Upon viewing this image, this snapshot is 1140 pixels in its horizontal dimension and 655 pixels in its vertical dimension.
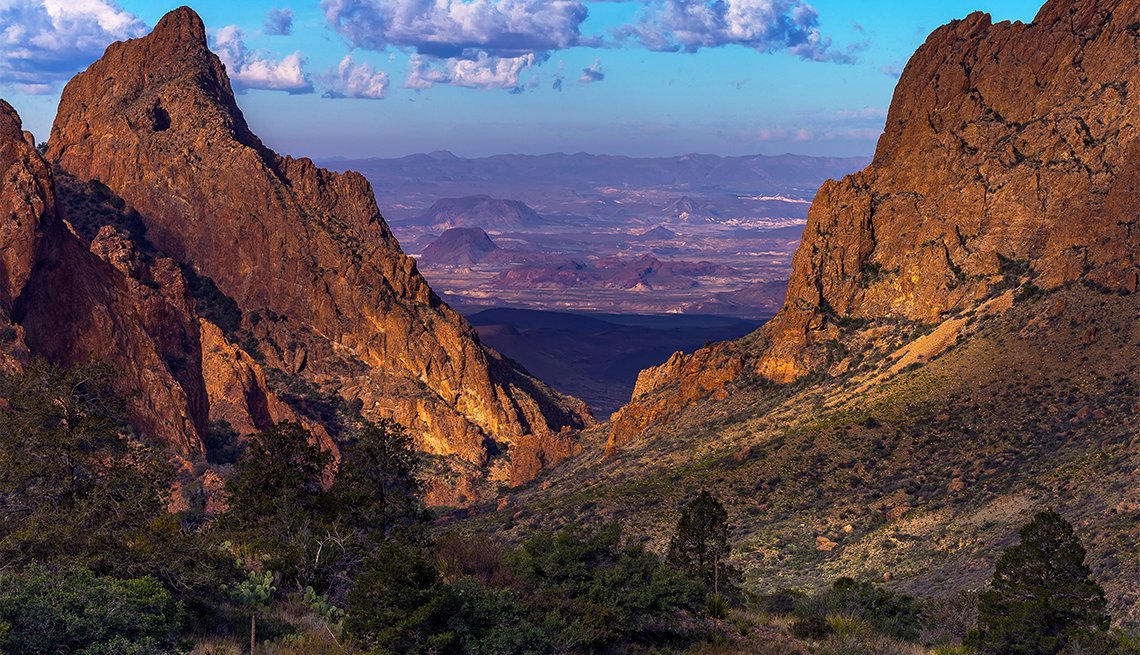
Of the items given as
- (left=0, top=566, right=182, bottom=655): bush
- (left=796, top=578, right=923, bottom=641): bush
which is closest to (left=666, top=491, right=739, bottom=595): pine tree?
(left=796, top=578, right=923, bottom=641): bush

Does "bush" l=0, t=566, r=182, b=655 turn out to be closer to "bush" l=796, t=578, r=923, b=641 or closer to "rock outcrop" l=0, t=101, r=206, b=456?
"bush" l=796, t=578, r=923, b=641

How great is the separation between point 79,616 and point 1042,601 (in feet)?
65.3

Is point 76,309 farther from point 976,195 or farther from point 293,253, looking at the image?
point 976,195

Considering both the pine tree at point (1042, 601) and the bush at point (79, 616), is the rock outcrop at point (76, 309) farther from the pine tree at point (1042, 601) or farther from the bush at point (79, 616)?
the pine tree at point (1042, 601)

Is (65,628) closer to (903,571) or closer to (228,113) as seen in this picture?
(903,571)

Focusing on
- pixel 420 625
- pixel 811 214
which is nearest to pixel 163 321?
pixel 811 214

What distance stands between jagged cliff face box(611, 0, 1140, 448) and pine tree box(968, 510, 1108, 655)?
153ft

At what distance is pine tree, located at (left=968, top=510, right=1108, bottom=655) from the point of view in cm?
2573

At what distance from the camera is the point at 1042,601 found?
86.2 ft

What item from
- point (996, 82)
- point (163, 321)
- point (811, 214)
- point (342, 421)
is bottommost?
point (342, 421)

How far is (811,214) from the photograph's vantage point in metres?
97.3

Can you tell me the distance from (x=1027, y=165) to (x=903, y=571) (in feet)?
135

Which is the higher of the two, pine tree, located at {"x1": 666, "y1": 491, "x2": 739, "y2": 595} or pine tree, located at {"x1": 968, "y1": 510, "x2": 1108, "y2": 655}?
pine tree, located at {"x1": 968, "y1": 510, "x2": 1108, "y2": 655}

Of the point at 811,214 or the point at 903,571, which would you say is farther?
the point at 811,214
